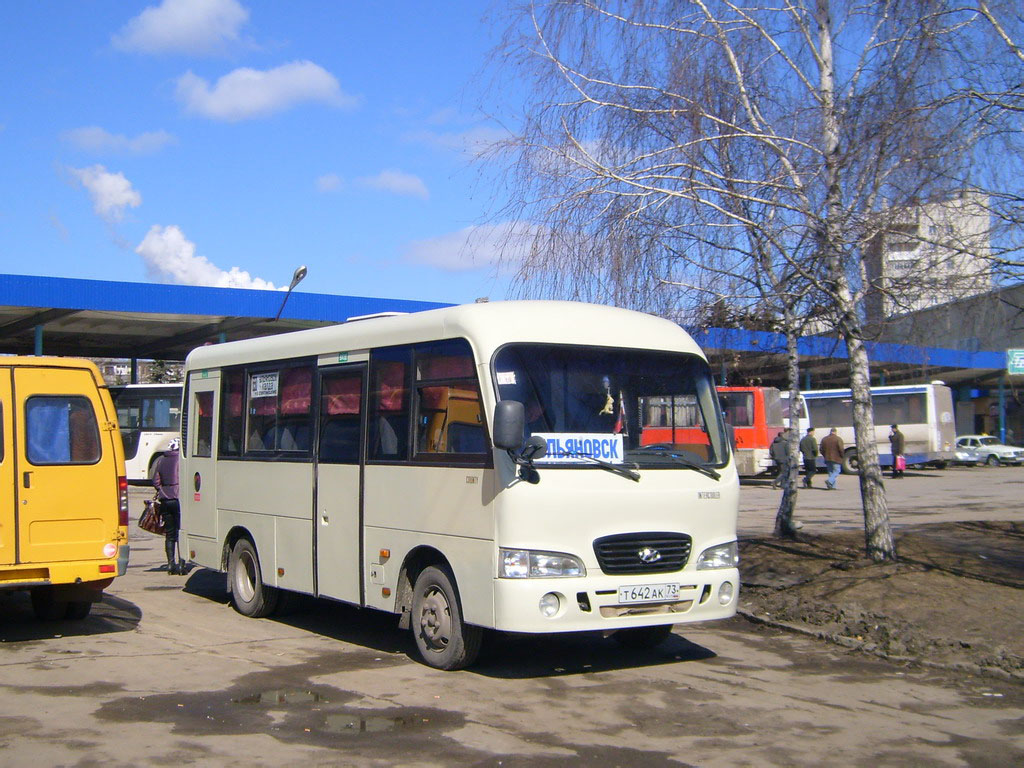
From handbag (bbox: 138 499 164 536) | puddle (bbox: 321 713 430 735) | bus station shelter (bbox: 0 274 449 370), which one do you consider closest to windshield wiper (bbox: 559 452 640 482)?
puddle (bbox: 321 713 430 735)

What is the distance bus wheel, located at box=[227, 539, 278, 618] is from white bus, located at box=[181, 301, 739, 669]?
2.77 ft

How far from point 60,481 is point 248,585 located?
7.97 feet

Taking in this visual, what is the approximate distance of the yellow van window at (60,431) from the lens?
977cm

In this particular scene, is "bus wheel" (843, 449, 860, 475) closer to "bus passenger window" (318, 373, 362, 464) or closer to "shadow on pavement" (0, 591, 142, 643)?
"shadow on pavement" (0, 591, 142, 643)

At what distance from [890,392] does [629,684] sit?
36.4 meters

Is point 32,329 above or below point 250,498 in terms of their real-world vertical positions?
above

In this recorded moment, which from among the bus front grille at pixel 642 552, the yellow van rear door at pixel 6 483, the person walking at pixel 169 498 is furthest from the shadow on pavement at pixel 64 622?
the bus front grille at pixel 642 552

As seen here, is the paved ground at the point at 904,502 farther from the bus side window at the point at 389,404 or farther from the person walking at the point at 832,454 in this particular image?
the bus side window at the point at 389,404

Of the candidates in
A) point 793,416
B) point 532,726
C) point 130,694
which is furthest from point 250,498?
point 793,416

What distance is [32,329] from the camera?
32156 millimetres

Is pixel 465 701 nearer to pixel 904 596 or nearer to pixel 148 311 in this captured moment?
pixel 904 596

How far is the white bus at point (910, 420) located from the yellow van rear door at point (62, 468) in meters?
34.2

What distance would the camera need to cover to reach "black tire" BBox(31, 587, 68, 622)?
10578 mm

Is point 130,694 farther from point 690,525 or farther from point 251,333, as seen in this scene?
point 251,333
